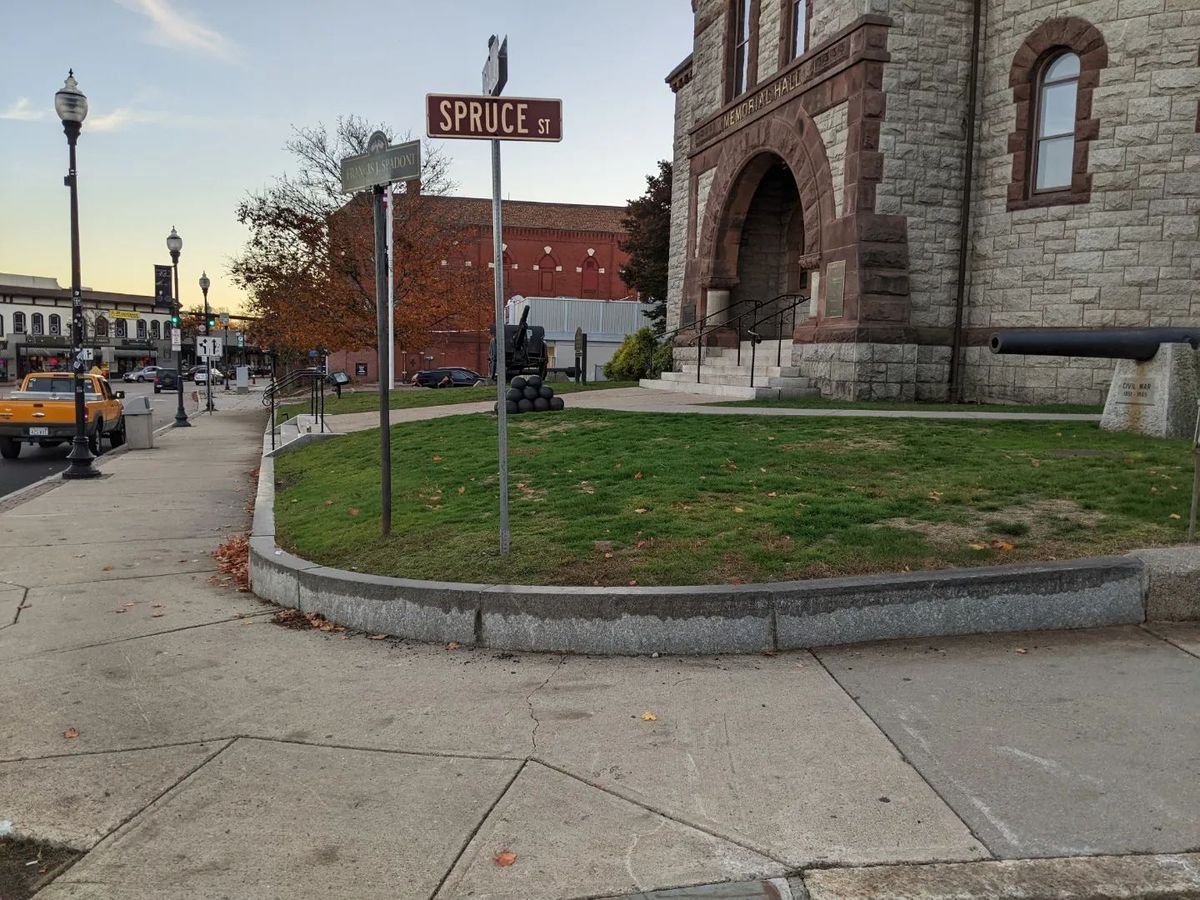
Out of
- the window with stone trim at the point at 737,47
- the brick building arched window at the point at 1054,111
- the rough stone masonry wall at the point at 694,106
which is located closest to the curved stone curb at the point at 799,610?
the brick building arched window at the point at 1054,111

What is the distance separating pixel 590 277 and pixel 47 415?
2307 inches

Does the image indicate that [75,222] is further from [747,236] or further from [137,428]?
[747,236]

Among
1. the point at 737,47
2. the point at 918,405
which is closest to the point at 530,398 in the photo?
the point at 918,405

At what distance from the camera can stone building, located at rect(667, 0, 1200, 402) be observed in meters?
13.9

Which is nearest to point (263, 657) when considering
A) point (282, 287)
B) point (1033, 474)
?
point (1033, 474)

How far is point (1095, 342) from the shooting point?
994 centimetres

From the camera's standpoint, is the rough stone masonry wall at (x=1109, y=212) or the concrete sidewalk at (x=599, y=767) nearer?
the concrete sidewalk at (x=599, y=767)

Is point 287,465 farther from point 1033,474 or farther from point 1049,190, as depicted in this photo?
point 1049,190

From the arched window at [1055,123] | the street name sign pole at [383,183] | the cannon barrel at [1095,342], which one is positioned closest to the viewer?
the street name sign pole at [383,183]

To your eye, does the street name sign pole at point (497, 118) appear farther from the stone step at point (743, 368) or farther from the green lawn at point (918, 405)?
the stone step at point (743, 368)

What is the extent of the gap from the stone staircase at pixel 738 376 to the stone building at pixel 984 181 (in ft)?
1.53

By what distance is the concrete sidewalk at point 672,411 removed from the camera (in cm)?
1270

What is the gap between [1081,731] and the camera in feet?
12.5

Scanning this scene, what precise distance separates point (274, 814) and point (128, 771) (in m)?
0.85
